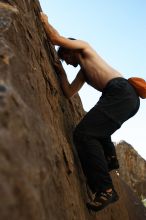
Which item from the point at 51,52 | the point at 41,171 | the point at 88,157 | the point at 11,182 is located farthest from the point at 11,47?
the point at 51,52

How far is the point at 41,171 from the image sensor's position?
1.95 meters

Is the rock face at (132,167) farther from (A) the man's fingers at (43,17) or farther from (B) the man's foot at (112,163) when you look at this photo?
(A) the man's fingers at (43,17)

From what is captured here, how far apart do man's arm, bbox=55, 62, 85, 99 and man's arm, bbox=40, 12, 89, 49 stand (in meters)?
0.36

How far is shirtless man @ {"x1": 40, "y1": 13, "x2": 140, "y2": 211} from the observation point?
401 cm

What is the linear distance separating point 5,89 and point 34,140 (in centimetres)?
34

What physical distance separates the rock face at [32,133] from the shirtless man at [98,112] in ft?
0.50

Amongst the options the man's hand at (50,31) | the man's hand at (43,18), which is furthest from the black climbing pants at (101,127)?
the man's hand at (43,18)

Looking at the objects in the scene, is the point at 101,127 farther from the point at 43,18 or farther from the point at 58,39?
the point at 43,18

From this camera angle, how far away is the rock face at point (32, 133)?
5.27ft

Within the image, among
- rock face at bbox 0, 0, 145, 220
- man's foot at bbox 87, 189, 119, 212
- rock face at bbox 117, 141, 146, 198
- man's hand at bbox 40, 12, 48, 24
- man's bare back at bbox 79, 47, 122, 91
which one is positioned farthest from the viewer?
rock face at bbox 117, 141, 146, 198

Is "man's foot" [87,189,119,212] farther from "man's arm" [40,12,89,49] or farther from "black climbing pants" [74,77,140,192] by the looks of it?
"man's arm" [40,12,89,49]

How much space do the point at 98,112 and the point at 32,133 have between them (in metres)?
2.12

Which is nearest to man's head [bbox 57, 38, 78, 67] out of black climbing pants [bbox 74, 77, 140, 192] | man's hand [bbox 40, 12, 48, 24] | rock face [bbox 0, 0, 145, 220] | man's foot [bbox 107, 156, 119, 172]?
rock face [bbox 0, 0, 145, 220]

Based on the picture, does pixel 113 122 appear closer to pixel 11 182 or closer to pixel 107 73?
pixel 107 73
